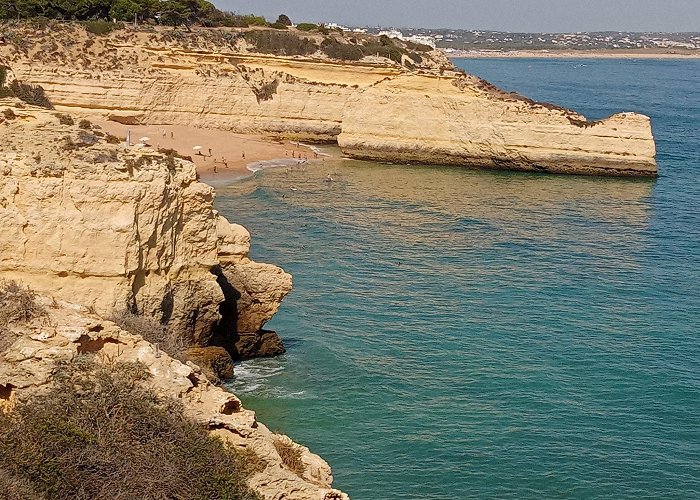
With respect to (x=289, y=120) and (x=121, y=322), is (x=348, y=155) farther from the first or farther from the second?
(x=121, y=322)

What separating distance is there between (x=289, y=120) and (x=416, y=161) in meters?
10.5

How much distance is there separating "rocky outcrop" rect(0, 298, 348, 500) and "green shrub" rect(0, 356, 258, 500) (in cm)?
20

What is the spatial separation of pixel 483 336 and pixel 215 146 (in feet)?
104

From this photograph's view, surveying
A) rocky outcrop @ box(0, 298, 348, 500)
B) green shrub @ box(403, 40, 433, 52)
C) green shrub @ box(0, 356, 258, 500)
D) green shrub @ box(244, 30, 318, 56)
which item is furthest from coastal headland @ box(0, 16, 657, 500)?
green shrub @ box(403, 40, 433, 52)

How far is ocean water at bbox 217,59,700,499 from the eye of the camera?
17.5 metres

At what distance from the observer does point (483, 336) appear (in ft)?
80.5

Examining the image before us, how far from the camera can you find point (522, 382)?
21297 mm

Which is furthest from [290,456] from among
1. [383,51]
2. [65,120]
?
[383,51]

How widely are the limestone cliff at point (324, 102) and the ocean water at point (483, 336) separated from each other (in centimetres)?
410

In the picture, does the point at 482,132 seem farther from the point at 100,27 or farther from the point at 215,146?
the point at 100,27

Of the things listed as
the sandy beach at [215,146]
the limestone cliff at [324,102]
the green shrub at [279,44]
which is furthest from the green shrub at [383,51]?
the sandy beach at [215,146]

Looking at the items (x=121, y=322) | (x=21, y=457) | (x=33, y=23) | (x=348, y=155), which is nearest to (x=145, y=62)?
(x=33, y=23)

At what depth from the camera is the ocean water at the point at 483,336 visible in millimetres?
17500

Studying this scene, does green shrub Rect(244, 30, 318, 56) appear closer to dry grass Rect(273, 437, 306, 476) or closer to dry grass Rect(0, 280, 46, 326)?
dry grass Rect(0, 280, 46, 326)
